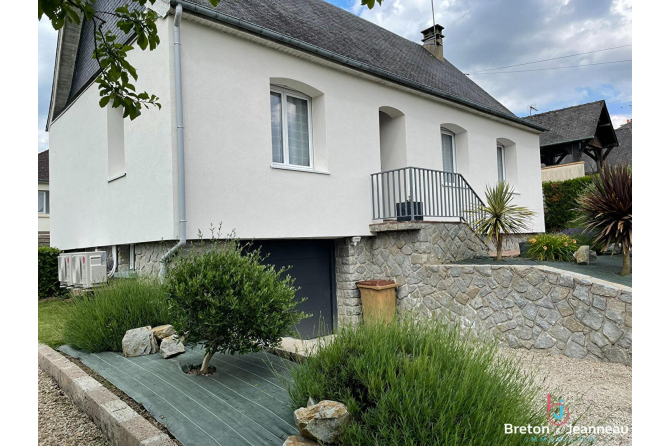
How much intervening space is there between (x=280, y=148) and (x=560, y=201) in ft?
38.6

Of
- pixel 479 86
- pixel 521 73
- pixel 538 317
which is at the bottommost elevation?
pixel 538 317

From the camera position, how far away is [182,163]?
19.2 ft

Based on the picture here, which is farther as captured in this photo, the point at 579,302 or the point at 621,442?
the point at 579,302

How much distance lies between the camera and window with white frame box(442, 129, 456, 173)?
10906mm

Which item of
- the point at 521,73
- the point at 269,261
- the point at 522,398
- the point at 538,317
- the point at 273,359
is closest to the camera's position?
the point at 522,398

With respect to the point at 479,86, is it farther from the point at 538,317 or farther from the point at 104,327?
the point at 104,327

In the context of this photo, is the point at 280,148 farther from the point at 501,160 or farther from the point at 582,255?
the point at 501,160

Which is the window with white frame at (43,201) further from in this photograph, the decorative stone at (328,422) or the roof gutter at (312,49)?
the decorative stone at (328,422)

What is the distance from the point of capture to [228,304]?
3.65 metres

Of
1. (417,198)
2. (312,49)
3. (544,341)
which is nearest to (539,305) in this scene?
(544,341)

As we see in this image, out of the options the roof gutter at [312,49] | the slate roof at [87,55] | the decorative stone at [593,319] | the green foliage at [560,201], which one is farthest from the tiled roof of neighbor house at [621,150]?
the slate roof at [87,55]

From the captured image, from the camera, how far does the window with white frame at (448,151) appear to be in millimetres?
10906

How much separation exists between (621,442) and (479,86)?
13.6m
